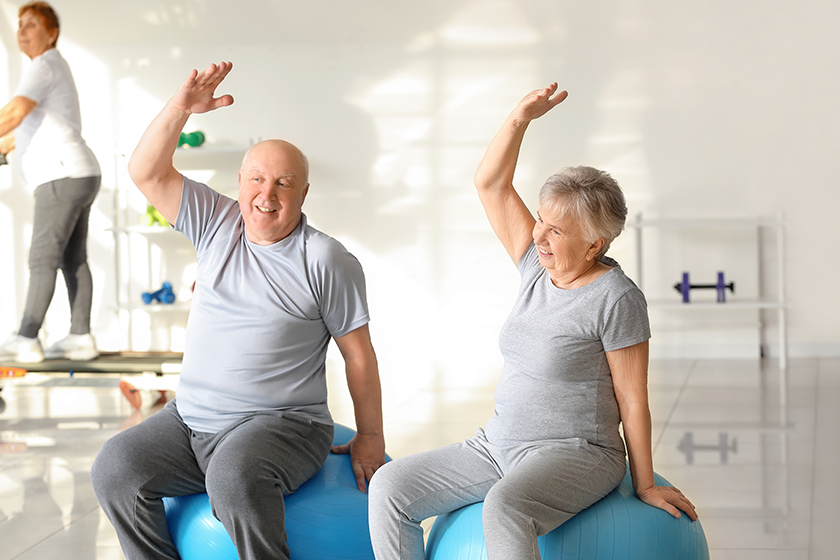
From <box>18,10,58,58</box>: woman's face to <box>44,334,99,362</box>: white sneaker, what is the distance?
1.42m

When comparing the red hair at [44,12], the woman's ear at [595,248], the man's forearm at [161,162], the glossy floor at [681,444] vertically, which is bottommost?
the glossy floor at [681,444]

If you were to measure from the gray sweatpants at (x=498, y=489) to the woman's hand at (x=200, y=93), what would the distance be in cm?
91

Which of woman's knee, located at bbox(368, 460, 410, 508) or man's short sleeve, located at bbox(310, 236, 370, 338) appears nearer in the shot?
woman's knee, located at bbox(368, 460, 410, 508)

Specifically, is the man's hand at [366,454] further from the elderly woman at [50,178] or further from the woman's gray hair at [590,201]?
the elderly woman at [50,178]

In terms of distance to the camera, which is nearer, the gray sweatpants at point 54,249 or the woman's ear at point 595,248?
the woman's ear at point 595,248

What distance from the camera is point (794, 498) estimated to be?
259 centimetres

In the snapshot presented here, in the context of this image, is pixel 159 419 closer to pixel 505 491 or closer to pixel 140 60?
pixel 505 491

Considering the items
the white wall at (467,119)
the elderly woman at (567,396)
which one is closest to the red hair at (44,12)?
the white wall at (467,119)

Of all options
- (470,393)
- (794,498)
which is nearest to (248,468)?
(794,498)

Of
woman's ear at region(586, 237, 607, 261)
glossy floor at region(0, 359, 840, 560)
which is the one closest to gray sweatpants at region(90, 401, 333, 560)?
glossy floor at region(0, 359, 840, 560)

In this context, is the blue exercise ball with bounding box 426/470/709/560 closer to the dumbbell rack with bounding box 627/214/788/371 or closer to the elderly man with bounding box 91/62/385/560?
the elderly man with bounding box 91/62/385/560

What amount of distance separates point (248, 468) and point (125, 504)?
0.28 meters

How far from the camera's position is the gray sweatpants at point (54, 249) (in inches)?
163

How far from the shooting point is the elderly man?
5.73 feet
